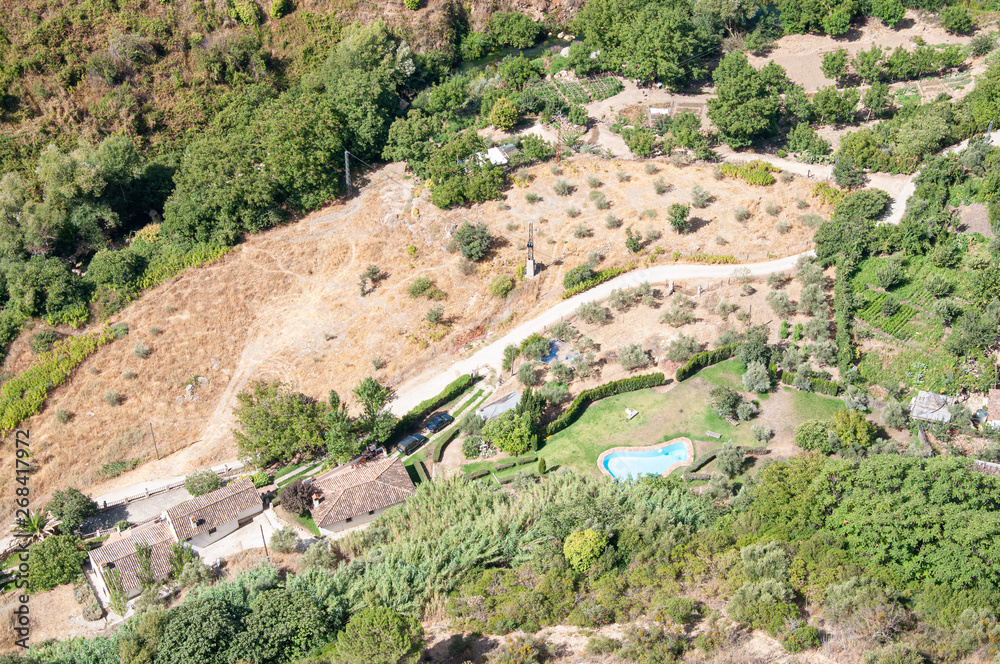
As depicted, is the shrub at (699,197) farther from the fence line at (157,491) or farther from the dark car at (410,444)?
the fence line at (157,491)

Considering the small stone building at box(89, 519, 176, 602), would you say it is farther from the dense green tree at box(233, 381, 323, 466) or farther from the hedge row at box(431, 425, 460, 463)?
the hedge row at box(431, 425, 460, 463)

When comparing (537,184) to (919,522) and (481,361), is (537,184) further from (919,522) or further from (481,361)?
(919,522)

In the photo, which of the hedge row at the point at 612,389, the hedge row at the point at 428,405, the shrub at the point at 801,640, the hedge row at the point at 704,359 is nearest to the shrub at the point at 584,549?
the shrub at the point at 801,640

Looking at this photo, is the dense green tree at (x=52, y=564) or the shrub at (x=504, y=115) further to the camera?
the shrub at (x=504, y=115)

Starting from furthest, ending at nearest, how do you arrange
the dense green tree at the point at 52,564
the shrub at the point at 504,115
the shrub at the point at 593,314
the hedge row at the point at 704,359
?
the shrub at the point at 504,115 < the shrub at the point at 593,314 < the hedge row at the point at 704,359 < the dense green tree at the point at 52,564

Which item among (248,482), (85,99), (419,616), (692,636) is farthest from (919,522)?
(85,99)

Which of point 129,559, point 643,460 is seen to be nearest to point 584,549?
point 643,460
